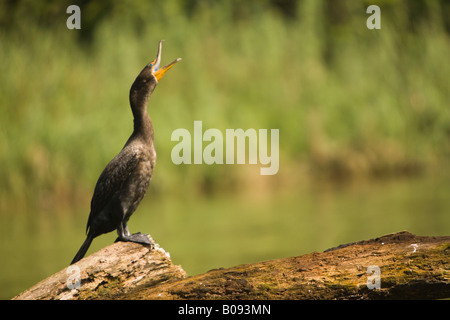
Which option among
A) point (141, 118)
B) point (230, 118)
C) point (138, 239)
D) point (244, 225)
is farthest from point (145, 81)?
point (230, 118)

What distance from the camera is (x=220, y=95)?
11570 mm

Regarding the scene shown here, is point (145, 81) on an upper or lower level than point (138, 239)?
upper

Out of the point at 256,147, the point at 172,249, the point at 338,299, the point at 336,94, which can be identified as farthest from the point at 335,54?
the point at 338,299

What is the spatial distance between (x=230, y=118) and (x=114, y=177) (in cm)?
743

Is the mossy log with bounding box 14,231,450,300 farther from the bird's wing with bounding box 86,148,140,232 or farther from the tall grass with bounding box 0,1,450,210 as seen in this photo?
the tall grass with bounding box 0,1,450,210

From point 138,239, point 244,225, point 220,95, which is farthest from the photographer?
point 220,95

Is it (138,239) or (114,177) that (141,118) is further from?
(138,239)

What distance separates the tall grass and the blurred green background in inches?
1.0

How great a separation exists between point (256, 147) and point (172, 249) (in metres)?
3.68

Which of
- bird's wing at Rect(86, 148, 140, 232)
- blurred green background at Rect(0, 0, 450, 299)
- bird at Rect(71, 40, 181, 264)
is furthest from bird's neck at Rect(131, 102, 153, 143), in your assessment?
blurred green background at Rect(0, 0, 450, 299)

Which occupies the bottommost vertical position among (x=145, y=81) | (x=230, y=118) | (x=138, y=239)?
(x=138, y=239)

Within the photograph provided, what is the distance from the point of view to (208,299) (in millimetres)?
3477

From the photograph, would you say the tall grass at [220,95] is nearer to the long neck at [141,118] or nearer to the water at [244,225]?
the water at [244,225]

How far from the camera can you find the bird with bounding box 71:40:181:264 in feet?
12.4
